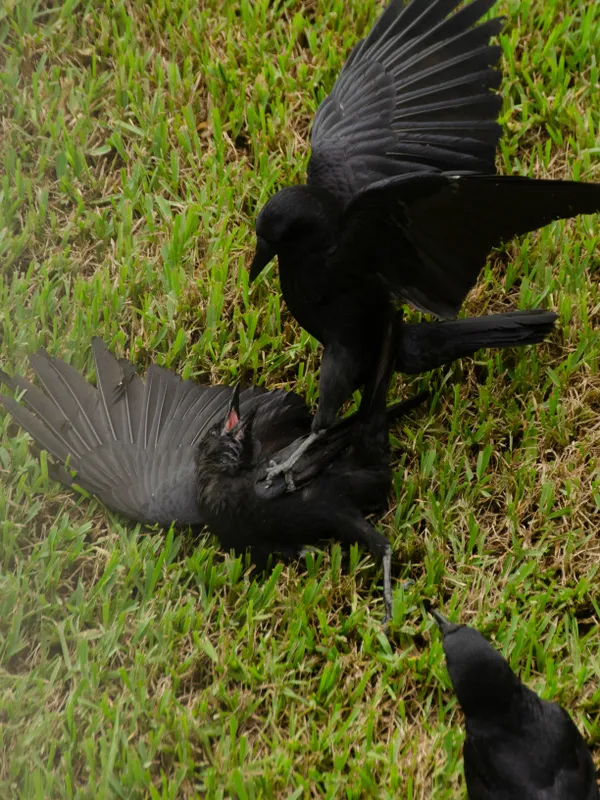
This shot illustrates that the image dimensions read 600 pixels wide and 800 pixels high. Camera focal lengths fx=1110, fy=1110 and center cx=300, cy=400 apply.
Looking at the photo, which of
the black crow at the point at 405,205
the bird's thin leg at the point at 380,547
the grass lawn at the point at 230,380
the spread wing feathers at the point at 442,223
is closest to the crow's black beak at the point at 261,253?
the black crow at the point at 405,205

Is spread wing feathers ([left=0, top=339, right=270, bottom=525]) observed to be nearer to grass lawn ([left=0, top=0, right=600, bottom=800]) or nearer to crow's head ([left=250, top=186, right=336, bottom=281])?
grass lawn ([left=0, top=0, right=600, bottom=800])

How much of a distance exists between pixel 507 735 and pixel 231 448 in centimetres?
170

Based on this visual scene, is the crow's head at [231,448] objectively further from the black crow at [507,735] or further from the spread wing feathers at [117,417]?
the black crow at [507,735]

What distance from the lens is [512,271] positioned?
5.12 meters

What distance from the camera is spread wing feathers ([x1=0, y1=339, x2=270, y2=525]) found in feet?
15.7

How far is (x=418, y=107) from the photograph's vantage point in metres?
4.77

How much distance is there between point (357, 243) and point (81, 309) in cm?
169

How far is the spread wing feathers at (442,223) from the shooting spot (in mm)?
3775

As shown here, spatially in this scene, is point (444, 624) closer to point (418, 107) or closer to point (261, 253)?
point (261, 253)

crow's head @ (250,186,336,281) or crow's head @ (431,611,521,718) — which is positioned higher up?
crow's head @ (250,186,336,281)

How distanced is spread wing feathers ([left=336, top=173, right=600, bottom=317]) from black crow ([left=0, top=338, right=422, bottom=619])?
1.46 ft

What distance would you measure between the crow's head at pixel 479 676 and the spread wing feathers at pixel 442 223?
1358 millimetres

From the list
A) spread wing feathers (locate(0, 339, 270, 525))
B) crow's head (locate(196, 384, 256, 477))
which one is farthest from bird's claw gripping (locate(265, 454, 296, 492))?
spread wing feathers (locate(0, 339, 270, 525))

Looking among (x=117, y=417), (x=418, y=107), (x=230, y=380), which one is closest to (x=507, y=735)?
(x=230, y=380)
